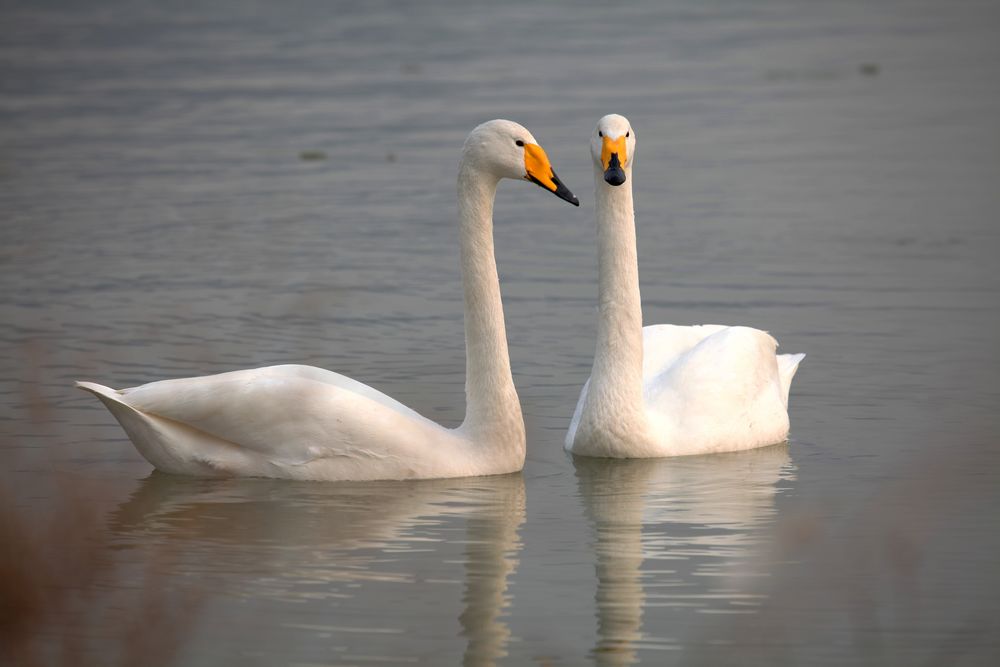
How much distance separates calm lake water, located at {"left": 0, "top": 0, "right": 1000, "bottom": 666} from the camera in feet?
23.5

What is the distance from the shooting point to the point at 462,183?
9250mm

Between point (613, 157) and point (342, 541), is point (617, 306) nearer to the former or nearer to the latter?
point (613, 157)

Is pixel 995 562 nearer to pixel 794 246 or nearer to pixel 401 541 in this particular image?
pixel 401 541

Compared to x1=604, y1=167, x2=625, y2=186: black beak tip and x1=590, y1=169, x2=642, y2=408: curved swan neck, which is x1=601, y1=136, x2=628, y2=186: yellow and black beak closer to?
x1=604, y1=167, x2=625, y2=186: black beak tip

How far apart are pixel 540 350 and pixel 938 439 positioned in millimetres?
2980

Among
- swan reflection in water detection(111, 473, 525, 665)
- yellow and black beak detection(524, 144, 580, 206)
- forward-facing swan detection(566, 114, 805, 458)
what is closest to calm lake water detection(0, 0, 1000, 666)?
swan reflection in water detection(111, 473, 525, 665)

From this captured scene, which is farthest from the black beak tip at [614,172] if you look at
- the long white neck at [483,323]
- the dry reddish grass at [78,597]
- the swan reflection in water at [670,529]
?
the dry reddish grass at [78,597]

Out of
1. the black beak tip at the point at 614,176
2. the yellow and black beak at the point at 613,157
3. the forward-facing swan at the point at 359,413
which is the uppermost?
the yellow and black beak at the point at 613,157

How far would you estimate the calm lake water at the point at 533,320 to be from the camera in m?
7.16

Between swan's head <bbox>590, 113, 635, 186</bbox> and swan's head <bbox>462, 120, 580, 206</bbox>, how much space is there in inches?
13.3

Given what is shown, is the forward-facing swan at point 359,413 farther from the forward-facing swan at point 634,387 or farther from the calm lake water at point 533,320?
the forward-facing swan at point 634,387

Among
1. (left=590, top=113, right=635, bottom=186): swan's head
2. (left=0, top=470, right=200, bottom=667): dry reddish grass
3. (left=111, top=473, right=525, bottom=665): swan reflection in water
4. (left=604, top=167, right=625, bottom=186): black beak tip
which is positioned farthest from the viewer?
(left=590, top=113, right=635, bottom=186): swan's head

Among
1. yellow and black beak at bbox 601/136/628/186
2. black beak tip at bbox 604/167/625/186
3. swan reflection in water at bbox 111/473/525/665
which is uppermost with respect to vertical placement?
yellow and black beak at bbox 601/136/628/186

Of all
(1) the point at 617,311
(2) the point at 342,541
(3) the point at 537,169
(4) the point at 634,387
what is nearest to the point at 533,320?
(1) the point at 617,311
